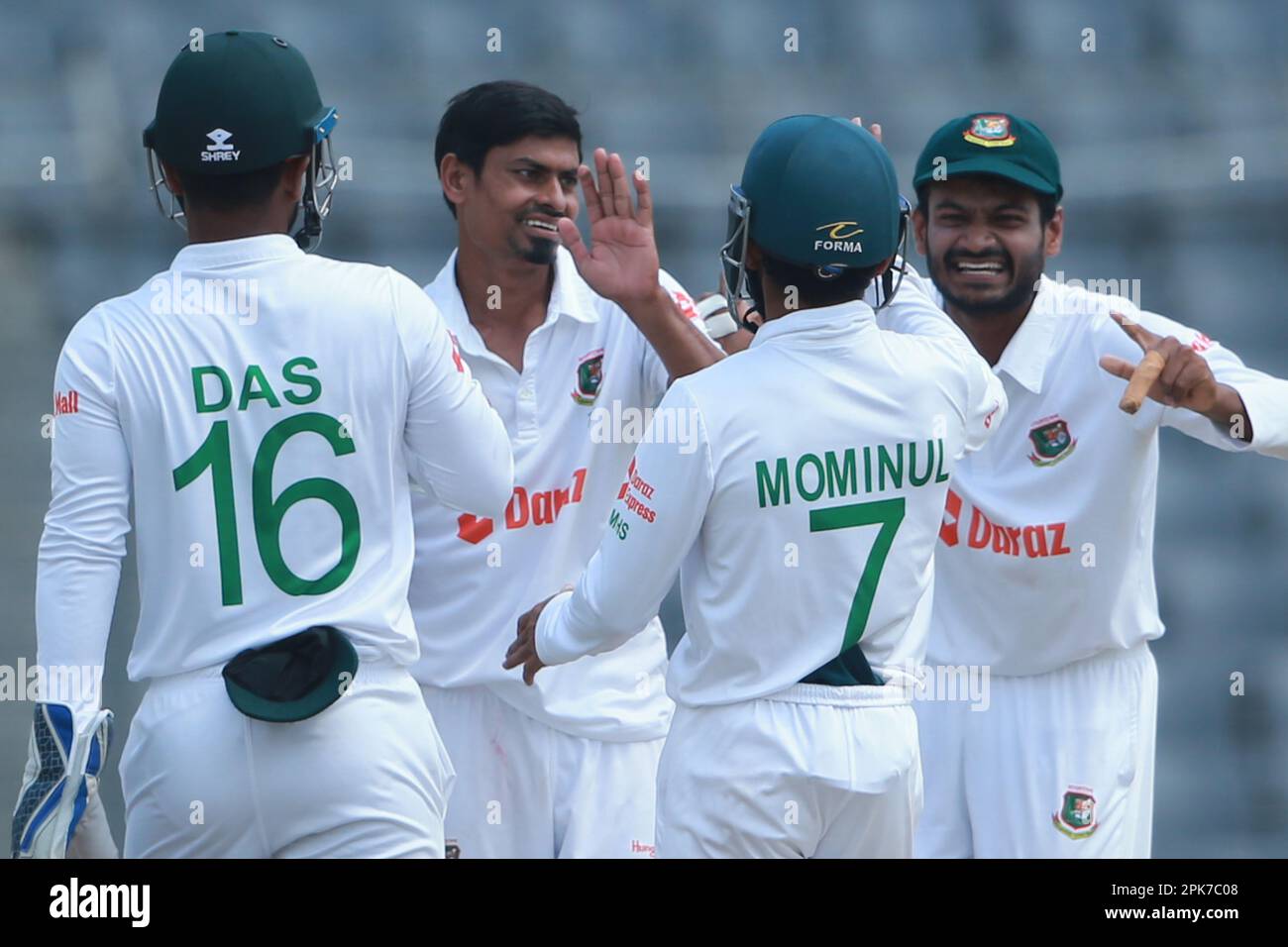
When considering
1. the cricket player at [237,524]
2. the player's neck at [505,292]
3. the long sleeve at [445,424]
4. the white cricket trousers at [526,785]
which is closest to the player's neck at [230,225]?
the cricket player at [237,524]

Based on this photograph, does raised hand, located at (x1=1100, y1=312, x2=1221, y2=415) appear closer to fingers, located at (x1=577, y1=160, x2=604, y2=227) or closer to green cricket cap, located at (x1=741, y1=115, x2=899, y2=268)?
green cricket cap, located at (x1=741, y1=115, x2=899, y2=268)

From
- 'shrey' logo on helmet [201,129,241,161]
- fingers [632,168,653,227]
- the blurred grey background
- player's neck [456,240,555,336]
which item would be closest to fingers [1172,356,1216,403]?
fingers [632,168,653,227]

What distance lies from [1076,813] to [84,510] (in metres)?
1.91

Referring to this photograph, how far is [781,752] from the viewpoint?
250 cm

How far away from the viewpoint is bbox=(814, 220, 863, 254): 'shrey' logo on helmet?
2.49 m

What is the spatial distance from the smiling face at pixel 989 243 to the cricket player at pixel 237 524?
1267mm

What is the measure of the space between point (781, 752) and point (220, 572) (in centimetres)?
79

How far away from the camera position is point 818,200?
2498mm

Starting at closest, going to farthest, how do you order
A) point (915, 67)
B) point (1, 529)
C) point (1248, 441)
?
point (1248, 441)
point (1, 529)
point (915, 67)

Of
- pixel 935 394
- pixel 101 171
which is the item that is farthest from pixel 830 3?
pixel 935 394

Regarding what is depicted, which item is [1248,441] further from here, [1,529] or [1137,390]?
[1,529]

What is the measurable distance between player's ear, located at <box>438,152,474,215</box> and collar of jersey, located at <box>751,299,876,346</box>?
1104 millimetres

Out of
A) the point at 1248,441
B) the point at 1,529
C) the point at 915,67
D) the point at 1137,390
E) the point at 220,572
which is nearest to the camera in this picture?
the point at 220,572

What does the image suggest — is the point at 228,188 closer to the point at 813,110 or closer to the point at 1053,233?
the point at 1053,233
